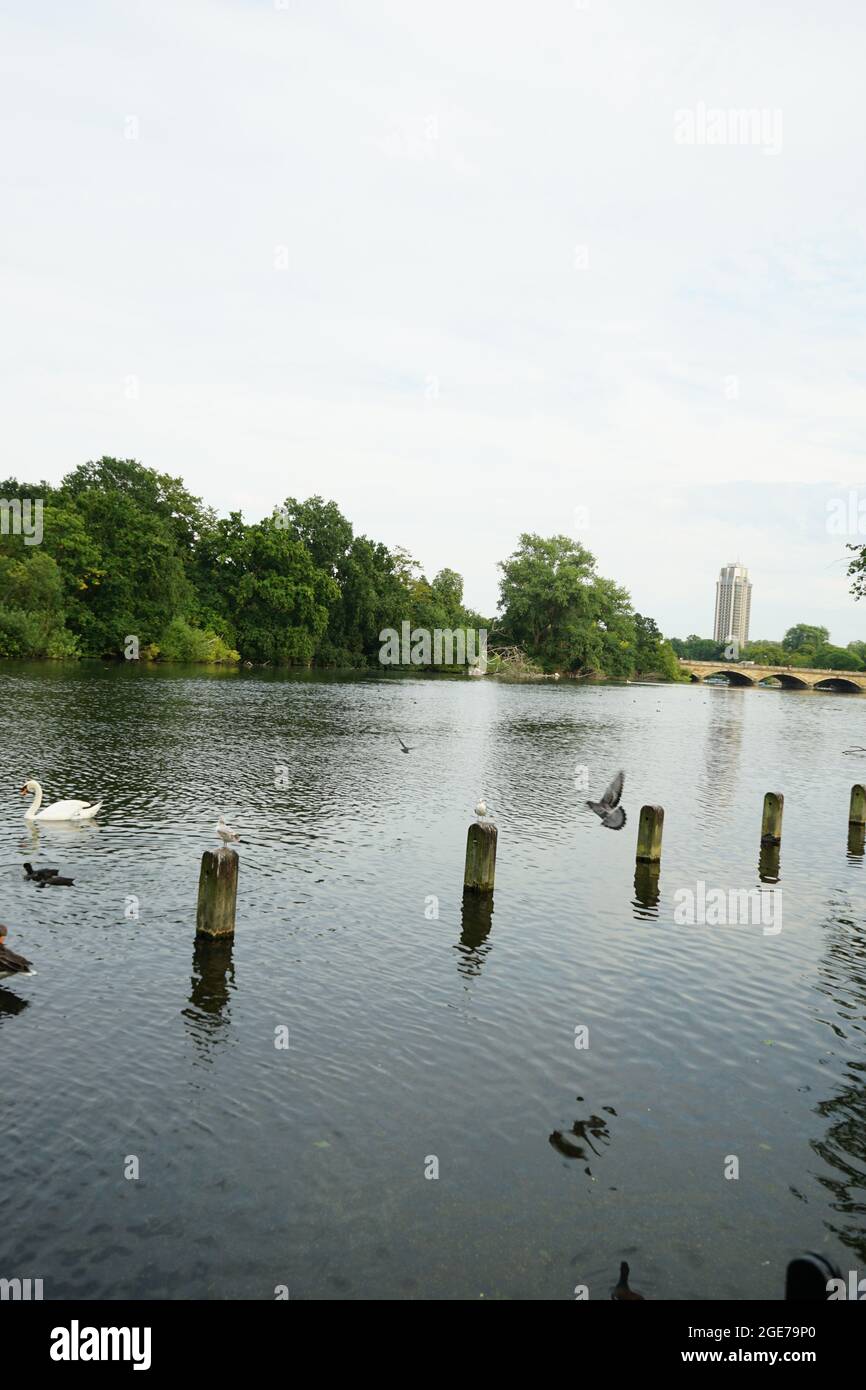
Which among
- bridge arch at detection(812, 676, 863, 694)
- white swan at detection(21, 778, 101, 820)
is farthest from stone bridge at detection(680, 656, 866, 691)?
white swan at detection(21, 778, 101, 820)

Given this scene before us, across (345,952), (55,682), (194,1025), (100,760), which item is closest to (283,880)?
(345,952)

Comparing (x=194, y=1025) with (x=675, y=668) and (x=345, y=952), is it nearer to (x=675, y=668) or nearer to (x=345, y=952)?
(x=345, y=952)

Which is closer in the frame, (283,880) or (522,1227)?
(522,1227)

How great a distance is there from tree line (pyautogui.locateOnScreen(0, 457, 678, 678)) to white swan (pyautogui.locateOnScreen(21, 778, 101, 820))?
2599 inches

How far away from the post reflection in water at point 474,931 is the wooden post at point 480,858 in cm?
18

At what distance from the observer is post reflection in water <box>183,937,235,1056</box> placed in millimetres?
11781

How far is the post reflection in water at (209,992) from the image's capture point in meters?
11.8

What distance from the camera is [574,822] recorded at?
27.3 meters

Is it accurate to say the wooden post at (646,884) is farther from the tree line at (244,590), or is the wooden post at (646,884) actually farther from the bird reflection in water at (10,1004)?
the tree line at (244,590)

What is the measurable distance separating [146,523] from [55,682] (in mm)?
45400

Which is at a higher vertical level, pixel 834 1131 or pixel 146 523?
pixel 146 523

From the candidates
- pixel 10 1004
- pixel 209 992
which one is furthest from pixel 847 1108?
pixel 10 1004
